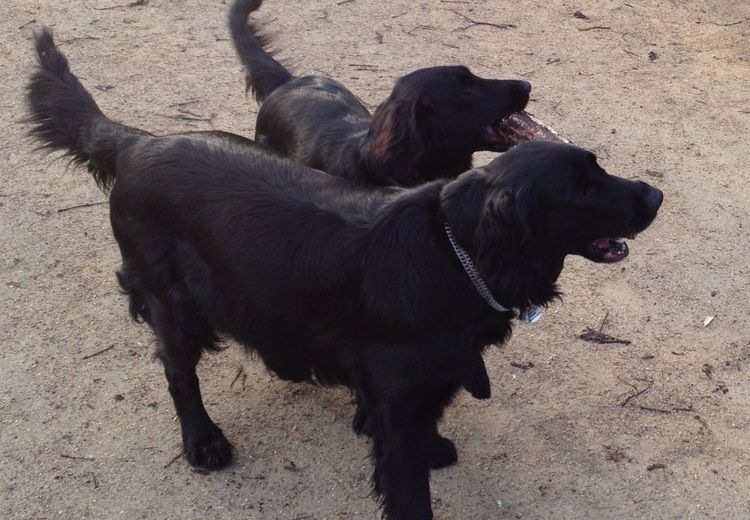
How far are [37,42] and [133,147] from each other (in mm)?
739

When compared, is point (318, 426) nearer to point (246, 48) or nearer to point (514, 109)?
point (514, 109)

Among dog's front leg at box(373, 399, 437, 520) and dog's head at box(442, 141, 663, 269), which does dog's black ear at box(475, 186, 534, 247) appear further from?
dog's front leg at box(373, 399, 437, 520)

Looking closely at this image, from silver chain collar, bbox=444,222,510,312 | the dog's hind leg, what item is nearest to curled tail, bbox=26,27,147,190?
the dog's hind leg

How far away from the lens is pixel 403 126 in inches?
165

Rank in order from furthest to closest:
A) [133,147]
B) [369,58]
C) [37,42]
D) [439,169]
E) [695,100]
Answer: [369,58], [695,100], [439,169], [37,42], [133,147]

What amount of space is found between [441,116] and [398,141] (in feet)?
0.96

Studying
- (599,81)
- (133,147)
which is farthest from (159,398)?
(599,81)

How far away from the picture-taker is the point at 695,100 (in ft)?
21.2

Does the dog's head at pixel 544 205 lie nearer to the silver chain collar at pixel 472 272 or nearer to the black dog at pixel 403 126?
the silver chain collar at pixel 472 272

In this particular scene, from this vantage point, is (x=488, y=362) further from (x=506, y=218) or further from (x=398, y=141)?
(x=506, y=218)

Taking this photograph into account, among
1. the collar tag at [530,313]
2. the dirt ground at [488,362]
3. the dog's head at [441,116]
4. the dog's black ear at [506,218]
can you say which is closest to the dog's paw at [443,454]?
the dirt ground at [488,362]

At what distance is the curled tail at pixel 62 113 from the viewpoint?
3785 millimetres

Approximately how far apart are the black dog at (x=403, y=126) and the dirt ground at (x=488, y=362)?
3.08 ft

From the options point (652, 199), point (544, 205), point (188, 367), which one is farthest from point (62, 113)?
point (652, 199)
